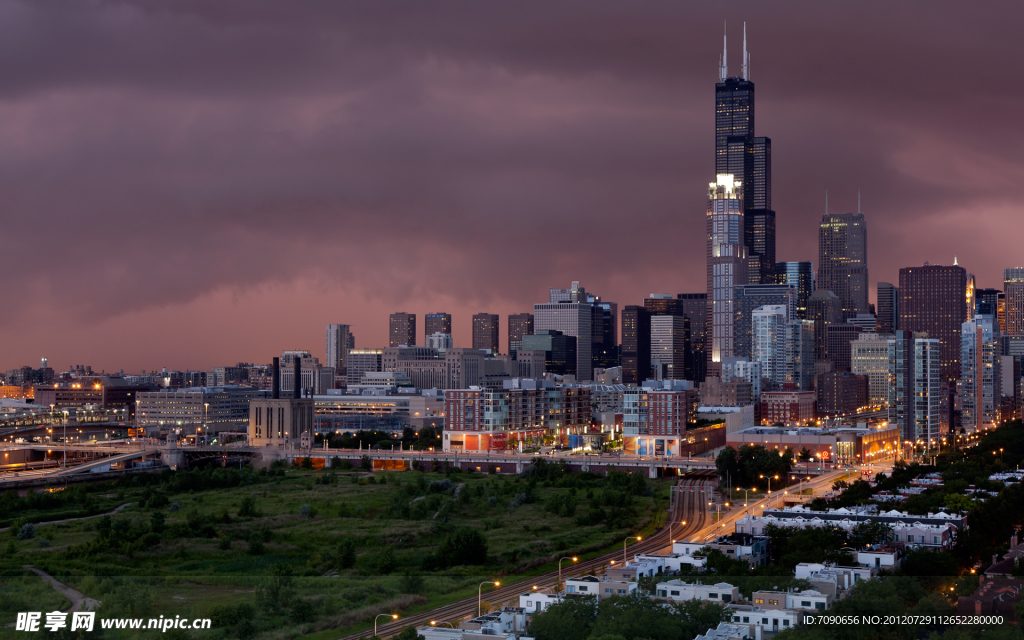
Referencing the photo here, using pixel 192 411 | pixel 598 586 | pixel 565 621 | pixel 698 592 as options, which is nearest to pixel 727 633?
pixel 698 592

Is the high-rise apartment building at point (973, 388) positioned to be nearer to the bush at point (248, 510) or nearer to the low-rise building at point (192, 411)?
the low-rise building at point (192, 411)

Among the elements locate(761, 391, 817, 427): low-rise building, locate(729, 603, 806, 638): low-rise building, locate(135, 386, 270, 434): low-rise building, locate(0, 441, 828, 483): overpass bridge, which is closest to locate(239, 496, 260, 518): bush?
locate(0, 441, 828, 483): overpass bridge

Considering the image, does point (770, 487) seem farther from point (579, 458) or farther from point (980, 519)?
point (980, 519)

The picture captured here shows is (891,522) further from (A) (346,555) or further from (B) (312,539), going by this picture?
(B) (312,539)

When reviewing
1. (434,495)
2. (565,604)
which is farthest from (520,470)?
(565,604)

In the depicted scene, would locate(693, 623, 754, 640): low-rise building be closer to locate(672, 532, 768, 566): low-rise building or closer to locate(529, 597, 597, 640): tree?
locate(529, 597, 597, 640): tree

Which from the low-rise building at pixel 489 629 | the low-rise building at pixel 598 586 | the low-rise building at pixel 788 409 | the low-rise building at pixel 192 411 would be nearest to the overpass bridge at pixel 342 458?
the low-rise building at pixel 192 411
